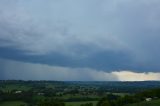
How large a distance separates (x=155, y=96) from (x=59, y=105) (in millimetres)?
57255

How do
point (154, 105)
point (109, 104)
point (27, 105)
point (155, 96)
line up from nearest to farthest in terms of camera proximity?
1. point (154, 105)
2. point (109, 104)
3. point (155, 96)
4. point (27, 105)

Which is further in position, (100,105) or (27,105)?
(27,105)

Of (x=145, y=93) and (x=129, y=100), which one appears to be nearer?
(x=129, y=100)

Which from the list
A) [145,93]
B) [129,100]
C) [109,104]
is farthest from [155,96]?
[109,104]

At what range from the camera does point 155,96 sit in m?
186

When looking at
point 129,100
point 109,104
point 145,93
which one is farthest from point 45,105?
point 145,93

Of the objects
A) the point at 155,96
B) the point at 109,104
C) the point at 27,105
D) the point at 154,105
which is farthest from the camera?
the point at 27,105

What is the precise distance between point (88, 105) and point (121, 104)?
51.1ft

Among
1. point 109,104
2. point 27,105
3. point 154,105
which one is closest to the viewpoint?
point 154,105

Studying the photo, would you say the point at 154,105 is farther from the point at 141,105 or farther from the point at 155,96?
the point at 155,96

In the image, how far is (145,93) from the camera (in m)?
189

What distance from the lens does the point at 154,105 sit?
14425 centimetres

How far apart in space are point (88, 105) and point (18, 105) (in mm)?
56193

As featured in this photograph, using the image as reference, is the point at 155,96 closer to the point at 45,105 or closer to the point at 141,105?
the point at 141,105
